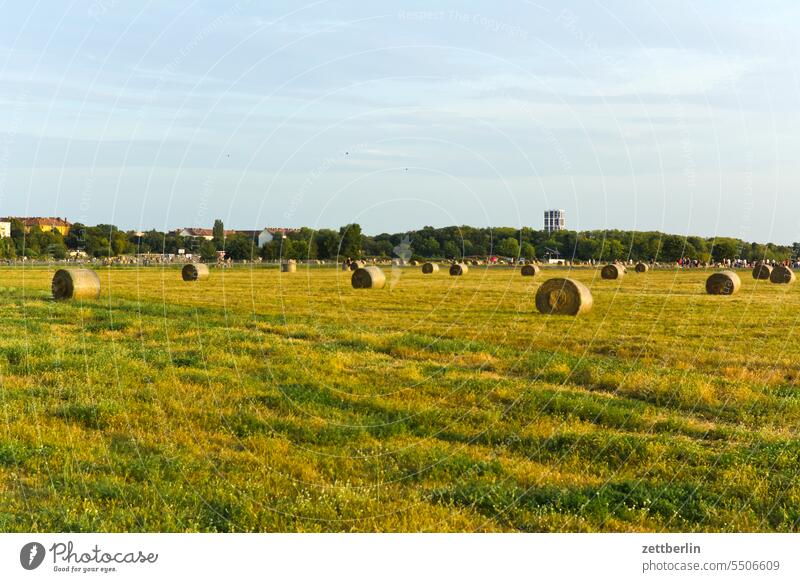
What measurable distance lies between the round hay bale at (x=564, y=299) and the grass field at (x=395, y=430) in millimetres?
6888

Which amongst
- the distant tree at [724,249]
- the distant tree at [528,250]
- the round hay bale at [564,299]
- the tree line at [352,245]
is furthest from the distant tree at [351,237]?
the distant tree at [724,249]

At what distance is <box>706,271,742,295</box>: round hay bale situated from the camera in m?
50.2

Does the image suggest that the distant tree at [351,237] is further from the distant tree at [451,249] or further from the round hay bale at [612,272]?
the round hay bale at [612,272]

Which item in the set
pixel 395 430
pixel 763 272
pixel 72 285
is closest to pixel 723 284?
pixel 763 272

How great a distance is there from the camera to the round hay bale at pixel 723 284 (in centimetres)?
5016

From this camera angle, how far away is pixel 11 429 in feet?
41.6

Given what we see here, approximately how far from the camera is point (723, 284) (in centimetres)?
5034

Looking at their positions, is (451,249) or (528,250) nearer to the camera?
(451,249)

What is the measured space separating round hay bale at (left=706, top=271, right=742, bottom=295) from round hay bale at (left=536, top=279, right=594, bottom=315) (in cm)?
2053

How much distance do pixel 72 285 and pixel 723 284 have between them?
38839 millimetres

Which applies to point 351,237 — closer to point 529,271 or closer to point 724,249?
point 529,271

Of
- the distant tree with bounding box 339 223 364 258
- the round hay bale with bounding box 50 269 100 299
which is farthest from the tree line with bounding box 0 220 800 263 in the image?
the round hay bale with bounding box 50 269 100 299

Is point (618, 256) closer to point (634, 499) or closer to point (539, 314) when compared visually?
point (539, 314)

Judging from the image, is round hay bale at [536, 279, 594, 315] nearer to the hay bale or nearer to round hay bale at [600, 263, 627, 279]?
→ round hay bale at [600, 263, 627, 279]
